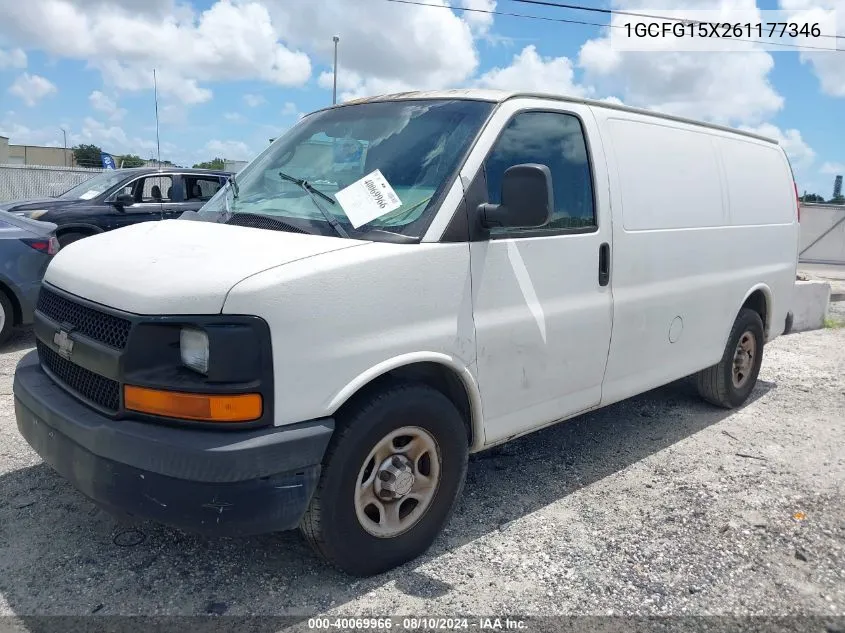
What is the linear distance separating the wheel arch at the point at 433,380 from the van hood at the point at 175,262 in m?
0.52

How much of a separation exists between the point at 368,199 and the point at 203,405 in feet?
3.86

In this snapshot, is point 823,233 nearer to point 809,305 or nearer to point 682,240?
point 809,305

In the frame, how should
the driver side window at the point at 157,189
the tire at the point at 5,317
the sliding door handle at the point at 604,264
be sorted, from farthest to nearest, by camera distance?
the driver side window at the point at 157,189 < the tire at the point at 5,317 < the sliding door handle at the point at 604,264

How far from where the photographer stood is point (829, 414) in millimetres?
5840

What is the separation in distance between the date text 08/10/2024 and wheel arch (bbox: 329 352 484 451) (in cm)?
82

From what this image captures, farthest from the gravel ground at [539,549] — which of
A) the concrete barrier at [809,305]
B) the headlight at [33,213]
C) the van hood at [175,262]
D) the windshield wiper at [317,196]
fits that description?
the headlight at [33,213]

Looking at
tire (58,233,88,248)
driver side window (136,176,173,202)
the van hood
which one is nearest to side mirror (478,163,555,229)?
the van hood

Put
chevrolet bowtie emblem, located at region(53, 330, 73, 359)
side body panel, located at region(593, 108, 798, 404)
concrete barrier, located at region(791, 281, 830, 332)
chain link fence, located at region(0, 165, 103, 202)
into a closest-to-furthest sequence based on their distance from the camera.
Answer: chevrolet bowtie emblem, located at region(53, 330, 73, 359)
side body panel, located at region(593, 108, 798, 404)
concrete barrier, located at region(791, 281, 830, 332)
chain link fence, located at region(0, 165, 103, 202)

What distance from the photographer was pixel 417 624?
2844 mm

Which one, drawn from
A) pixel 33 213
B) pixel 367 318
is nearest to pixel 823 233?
pixel 33 213

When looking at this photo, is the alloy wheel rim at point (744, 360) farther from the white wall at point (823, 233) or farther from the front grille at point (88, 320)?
the white wall at point (823, 233)

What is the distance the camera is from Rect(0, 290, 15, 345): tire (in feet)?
21.9

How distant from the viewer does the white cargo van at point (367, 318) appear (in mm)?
2600

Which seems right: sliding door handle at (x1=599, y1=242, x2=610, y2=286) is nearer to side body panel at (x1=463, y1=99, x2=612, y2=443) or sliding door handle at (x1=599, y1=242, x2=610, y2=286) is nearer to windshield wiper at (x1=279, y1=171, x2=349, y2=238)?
side body panel at (x1=463, y1=99, x2=612, y2=443)
